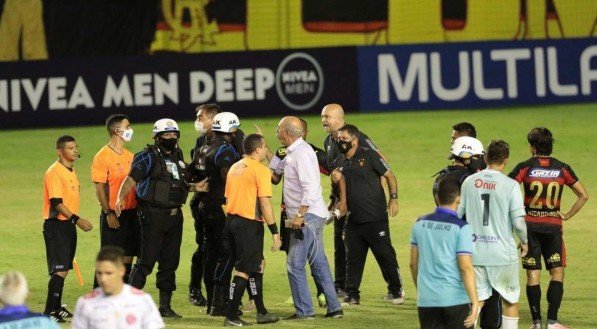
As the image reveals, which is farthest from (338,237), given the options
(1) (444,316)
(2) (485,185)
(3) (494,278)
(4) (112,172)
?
(1) (444,316)

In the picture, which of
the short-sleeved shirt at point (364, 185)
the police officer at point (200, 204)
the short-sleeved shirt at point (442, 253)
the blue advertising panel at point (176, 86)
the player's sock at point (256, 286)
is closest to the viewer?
the short-sleeved shirt at point (442, 253)

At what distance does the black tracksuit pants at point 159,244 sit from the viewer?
42.0 ft

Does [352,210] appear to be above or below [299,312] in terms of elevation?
above

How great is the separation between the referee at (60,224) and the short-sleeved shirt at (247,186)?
1523 mm

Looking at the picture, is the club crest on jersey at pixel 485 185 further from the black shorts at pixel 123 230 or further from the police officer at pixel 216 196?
the black shorts at pixel 123 230

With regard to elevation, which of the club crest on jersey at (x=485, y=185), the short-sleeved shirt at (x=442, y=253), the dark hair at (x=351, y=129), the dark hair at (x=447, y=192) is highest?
the dark hair at (x=351, y=129)

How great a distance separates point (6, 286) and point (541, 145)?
6.07 metres

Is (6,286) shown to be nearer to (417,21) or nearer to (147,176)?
(147,176)

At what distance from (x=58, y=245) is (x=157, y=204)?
105cm

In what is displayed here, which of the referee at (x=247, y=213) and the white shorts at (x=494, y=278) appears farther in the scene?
the referee at (x=247, y=213)

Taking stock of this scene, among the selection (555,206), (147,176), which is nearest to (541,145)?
(555,206)

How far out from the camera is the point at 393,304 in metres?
13.7

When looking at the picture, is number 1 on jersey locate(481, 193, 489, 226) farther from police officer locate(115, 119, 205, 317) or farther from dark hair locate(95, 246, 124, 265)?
dark hair locate(95, 246, 124, 265)

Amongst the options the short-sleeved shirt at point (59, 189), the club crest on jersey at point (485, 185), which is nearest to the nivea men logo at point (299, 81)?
the short-sleeved shirt at point (59, 189)
